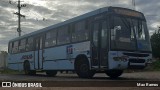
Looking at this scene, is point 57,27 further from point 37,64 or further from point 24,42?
point 24,42

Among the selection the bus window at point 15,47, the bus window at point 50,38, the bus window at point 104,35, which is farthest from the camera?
the bus window at point 15,47

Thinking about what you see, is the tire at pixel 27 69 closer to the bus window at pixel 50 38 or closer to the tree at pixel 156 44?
the bus window at pixel 50 38

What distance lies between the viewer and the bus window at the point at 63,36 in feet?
61.5

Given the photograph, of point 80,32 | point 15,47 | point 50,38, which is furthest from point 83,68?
point 15,47

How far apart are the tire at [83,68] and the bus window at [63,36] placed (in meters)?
1.83

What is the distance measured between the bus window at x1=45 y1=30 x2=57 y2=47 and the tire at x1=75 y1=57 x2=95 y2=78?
349 centimetres

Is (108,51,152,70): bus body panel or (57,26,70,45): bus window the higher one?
(57,26,70,45): bus window

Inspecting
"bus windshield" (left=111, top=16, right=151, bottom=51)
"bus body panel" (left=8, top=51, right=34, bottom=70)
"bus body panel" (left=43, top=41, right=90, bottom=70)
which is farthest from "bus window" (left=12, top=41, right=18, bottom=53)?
"bus windshield" (left=111, top=16, right=151, bottom=51)

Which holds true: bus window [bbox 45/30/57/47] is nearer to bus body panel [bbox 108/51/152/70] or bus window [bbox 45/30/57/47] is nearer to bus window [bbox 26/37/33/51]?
bus window [bbox 26/37/33/51]

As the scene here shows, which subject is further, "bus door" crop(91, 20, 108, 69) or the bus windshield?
"bus door" crop(91, 20, 108, 69)

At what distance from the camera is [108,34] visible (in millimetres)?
15141

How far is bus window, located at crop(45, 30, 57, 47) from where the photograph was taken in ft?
67.1

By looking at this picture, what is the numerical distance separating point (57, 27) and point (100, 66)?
5.65 meters

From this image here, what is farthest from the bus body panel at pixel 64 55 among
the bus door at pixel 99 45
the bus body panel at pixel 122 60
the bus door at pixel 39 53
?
the bus body panel at pixel 122 60
